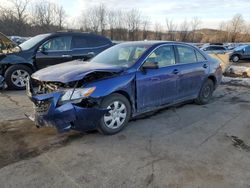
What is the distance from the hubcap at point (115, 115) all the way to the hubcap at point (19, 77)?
4682 mm

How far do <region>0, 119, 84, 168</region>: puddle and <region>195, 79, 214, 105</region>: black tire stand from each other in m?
3.29

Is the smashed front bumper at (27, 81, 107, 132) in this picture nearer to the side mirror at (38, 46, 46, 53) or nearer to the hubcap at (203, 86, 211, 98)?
the hubcap at (203, 86, 211, 98)

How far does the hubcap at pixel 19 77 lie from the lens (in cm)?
780

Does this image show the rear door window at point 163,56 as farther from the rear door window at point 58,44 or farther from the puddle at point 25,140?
the rear door window at point 58,44

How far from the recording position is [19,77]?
7891mm

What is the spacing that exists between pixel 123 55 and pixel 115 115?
4.56 ft

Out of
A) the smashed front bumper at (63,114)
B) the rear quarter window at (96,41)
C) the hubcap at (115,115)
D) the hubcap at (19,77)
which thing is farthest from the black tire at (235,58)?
the smashed front bumper at (63,114)

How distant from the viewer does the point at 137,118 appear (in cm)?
521

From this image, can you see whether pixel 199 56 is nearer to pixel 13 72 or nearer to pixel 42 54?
pixel 42 54

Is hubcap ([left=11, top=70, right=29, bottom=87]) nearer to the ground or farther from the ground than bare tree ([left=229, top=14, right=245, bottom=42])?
nearer to the ground

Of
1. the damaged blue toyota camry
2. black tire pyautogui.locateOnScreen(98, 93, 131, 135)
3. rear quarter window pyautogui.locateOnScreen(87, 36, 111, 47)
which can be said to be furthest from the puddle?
rear quarter window pyautogui.locateOnScreen(87, 36, 111, 47)

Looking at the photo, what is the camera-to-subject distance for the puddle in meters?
3.57

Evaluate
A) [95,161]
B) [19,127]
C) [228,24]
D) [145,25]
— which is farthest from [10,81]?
[228,24]

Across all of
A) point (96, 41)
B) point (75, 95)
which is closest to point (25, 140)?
point (75, 95)
